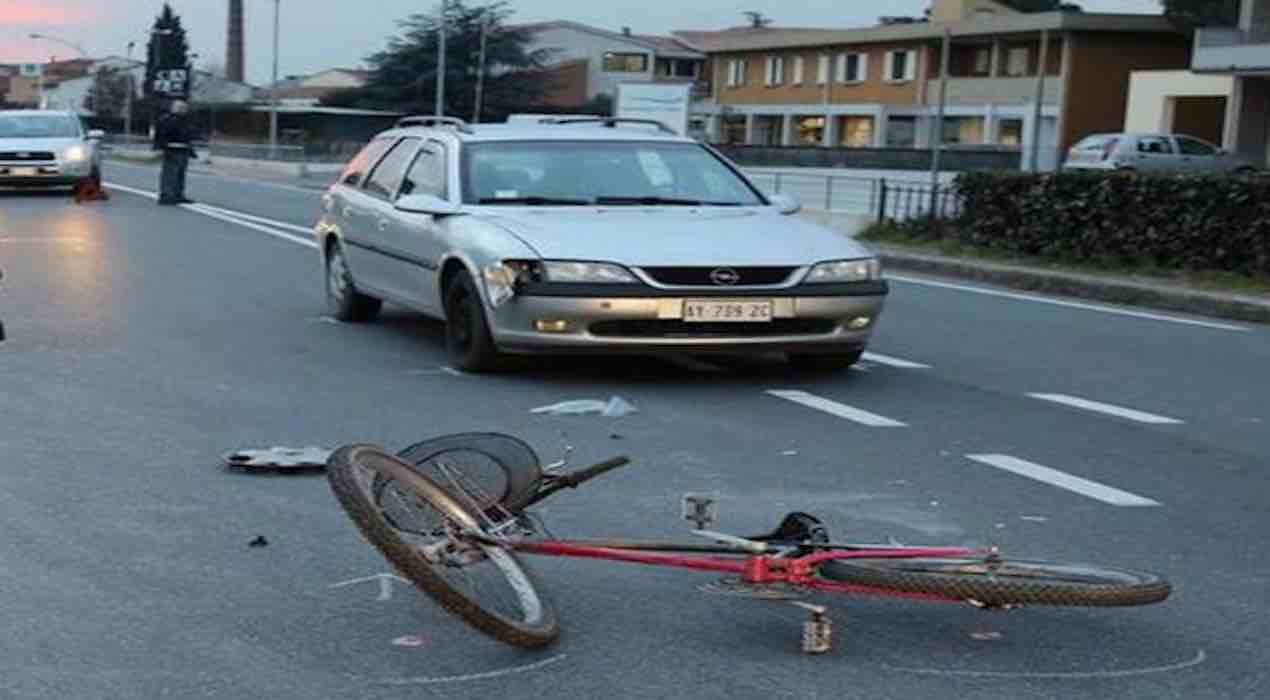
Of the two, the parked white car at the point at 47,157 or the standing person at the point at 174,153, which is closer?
the standing person at the point at 174,153

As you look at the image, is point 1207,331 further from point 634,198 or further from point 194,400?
point 194,400

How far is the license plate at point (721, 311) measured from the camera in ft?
29.6

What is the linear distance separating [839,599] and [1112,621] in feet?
2.51

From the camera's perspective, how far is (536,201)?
10.0 m

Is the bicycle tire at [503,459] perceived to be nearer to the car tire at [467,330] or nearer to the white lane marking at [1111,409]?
the car tire at [467,330]

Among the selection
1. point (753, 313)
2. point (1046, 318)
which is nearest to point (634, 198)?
point (753, 313)

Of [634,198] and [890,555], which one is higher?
[634,198]

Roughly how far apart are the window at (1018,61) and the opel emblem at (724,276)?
6253 cm

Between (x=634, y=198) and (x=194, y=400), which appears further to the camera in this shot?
(x=634, y=198)

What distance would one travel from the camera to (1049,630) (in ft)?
16.1

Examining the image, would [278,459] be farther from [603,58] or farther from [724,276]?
[603,58]

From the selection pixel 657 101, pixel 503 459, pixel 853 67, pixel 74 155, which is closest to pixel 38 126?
pixel 74 155

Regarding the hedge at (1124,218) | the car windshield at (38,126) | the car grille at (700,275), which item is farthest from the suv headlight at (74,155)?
the car grille at (700,275)

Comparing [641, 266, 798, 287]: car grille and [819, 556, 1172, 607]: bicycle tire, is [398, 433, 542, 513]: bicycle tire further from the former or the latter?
[641, 266, 798, 287]: car grille
